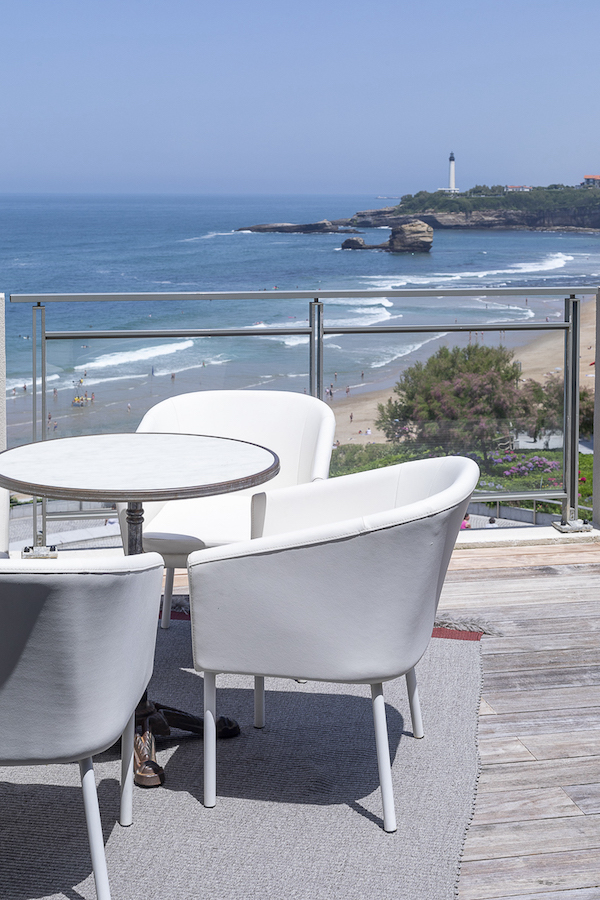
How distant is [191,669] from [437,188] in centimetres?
6298

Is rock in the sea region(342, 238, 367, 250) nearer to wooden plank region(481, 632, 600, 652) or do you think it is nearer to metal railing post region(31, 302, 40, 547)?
metal railing post region(31, 302, 40, 547)

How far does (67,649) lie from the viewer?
4.62ft

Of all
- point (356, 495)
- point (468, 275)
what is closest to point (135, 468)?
point (356, 495)

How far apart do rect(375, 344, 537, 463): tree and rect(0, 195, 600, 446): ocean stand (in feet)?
0.36

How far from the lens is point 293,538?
177cm

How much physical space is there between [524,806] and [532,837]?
0.40ft

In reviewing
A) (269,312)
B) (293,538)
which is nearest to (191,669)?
(293,538)

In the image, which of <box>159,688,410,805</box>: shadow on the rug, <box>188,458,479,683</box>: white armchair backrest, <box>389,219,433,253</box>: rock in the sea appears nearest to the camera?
<box>188,458,479,683</box>: white armchair backrest

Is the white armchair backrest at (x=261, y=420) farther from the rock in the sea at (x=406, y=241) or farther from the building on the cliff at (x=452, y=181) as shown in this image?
the building on the cliff at (x=452, y=181)

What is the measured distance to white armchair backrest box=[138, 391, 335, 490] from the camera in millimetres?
3025

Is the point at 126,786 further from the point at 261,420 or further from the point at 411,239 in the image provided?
the point at 411,239

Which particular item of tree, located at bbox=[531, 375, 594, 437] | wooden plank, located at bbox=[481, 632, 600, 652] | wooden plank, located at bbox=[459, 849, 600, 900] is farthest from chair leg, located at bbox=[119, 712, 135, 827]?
tree, located at bbox=[531, 375, 594, 437]

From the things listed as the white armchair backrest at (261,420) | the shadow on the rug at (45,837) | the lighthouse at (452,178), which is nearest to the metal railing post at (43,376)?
the white armchair backrest at (261,420)

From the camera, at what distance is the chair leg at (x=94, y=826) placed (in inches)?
60.5
